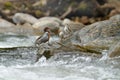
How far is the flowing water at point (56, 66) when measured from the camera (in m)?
8.38

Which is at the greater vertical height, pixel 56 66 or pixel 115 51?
pixel 115 51

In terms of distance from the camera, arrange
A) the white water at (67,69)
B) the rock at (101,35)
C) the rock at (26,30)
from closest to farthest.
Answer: the white water at (67,69) < the rock at (101,35) < the rock at (26,30)

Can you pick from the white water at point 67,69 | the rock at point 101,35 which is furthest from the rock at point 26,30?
the white water at point 67,69

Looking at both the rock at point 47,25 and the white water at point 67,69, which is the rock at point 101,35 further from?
the rock at point 47,25

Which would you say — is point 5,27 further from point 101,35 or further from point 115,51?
point 115,51

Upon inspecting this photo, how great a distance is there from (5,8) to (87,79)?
1842 cm

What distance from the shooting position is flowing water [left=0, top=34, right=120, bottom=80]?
27.5 ft

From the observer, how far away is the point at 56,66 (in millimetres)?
9398

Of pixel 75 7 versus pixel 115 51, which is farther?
pixel 75 7

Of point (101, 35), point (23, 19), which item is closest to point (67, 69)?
point (101, 35)

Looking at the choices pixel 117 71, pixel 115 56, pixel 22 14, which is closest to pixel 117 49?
pixel 115 56

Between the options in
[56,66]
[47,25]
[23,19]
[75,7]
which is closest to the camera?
[56,66]

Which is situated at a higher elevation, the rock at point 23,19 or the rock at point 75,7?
the rock at point 75,7

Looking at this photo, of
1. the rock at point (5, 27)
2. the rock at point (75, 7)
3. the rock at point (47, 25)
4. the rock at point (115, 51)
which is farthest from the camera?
the rock at point (75, 7)
